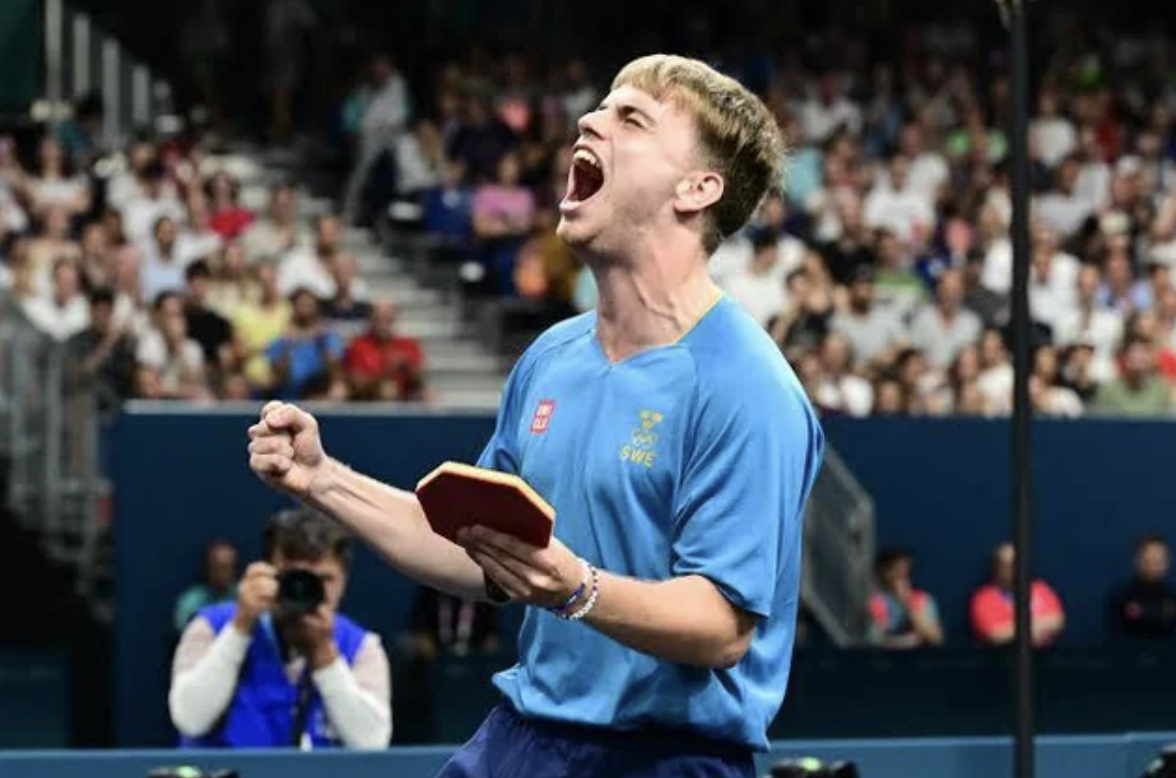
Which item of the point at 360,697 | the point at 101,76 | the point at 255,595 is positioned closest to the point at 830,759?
the point at 360,697

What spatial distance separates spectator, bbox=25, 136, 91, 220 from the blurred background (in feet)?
0.13

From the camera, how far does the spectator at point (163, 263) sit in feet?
51.5

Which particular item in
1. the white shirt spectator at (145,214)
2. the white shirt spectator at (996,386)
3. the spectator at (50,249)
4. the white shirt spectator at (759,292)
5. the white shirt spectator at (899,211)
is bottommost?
the white shirt spectator at (996,386)

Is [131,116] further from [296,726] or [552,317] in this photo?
[296,726]

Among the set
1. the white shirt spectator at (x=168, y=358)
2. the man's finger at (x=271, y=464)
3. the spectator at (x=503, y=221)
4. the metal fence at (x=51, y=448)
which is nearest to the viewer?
the man's finger at (x=271, y=464)

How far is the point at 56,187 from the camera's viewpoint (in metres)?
16.8

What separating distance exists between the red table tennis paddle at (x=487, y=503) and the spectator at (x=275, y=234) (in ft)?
41.0

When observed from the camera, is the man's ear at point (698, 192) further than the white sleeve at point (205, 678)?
No

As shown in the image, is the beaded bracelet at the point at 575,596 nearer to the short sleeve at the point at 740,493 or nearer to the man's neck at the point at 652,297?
the short sleeve at the point at 740,493

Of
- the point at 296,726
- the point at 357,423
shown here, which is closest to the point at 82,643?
the point at 357,423

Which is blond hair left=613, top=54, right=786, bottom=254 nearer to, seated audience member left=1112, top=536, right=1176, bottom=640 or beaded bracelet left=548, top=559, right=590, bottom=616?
beaded bracelet left=548, top=559, right=590, bottom=616

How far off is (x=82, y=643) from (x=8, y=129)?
537cm

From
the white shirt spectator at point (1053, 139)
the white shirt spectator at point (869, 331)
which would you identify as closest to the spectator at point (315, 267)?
the white shirt spectator at point (869, 331)

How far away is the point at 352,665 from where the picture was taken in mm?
7469
